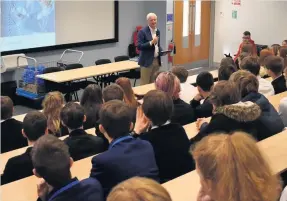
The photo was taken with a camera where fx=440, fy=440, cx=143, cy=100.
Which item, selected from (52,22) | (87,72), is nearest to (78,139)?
(87,72)

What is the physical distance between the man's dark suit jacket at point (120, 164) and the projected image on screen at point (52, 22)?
563 cm

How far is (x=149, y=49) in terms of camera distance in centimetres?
720

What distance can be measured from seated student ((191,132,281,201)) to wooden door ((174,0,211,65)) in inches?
340

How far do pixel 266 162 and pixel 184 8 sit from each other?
8918 mm

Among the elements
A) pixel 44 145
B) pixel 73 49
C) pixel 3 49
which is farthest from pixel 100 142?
pixel 73 49

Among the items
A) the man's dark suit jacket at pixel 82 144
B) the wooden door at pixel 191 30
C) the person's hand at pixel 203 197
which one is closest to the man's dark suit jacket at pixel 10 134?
the man's dark suit jacket at pixel 82 144

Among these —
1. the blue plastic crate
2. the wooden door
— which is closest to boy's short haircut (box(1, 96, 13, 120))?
the blue plastic crate

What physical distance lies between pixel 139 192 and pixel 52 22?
7365 mm

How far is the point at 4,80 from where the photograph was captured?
779cm

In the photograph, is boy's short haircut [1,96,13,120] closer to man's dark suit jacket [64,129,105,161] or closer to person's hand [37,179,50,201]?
man's dark suit jacket [64,129,105,161]

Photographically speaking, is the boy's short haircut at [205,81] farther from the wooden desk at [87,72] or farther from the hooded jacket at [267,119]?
the wooden desk at [87,72]

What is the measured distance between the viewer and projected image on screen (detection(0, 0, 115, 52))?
7.66m

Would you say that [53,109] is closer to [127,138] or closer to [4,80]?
[127,138]

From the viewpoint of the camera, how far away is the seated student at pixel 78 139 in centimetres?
320
